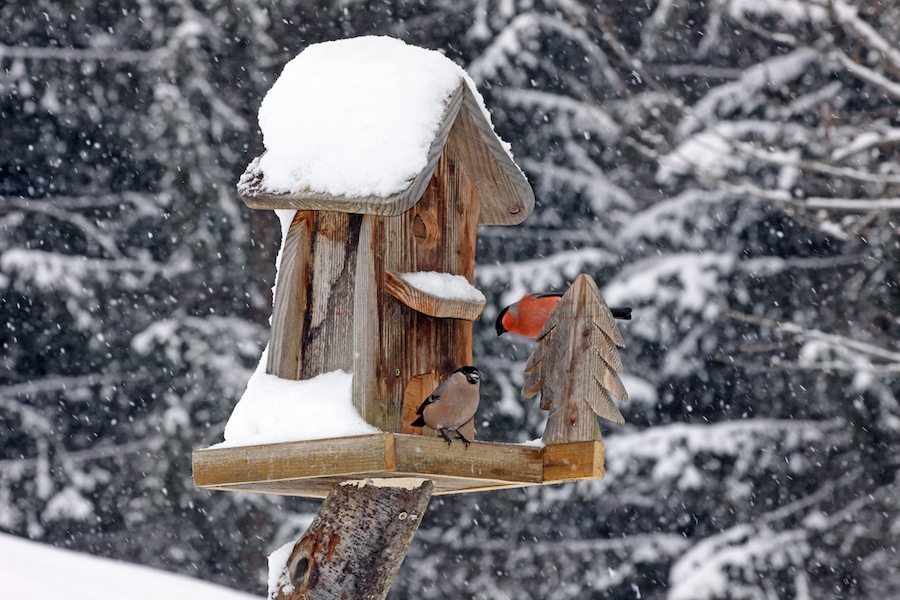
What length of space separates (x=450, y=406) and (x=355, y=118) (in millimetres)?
Answer: 895

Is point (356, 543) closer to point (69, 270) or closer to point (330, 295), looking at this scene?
point (330, 295)

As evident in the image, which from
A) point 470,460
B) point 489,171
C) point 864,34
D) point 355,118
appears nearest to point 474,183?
point 489,171

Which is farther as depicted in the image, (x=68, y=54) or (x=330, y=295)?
(x=68, y=54)

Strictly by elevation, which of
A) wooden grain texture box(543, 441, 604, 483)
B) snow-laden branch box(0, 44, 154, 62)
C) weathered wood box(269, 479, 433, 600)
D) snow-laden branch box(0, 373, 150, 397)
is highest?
wooden grain texture box(543, 441, 604, 483)

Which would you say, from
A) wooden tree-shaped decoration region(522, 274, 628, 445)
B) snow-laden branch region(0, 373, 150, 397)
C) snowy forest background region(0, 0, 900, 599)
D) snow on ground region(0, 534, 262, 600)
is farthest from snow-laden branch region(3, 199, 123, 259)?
wooden tree-shaped decoration region(522, 274, 628, 445)

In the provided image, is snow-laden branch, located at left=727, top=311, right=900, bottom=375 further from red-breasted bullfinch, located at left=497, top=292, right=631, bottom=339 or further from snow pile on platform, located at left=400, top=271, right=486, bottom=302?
snow pile on platform, located at left=400, top=271, right=486, bottom=302

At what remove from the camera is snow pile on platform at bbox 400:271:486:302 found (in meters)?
3.61

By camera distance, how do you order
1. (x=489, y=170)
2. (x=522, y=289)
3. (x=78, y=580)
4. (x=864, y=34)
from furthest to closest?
1. (x=522, y=289)
2. (x=864, y=34)
3. (x=78, y=580)
4. (x=489, y=170)

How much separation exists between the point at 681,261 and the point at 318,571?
802 cm

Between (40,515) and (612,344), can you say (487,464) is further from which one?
(40,515)

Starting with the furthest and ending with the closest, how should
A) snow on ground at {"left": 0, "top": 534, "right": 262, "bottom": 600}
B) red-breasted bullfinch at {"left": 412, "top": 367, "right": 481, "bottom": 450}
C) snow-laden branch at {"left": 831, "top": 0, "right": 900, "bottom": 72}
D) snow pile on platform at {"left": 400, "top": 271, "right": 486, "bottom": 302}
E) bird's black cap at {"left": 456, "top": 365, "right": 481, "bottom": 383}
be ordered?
snow-laden branch at {"left": 831, "top": 0, "right": 900, "bottom": 72}
snow on ground at {"left": 0, "top": 534, "right": 262, "bottom": 600}
snow pile on platform at {"left": 400, "top": 271, "right": 486, "bottom": 302}
bird's black cap at {"left": 456, "top": 365, "right": 481, "bottom": 383}
red-breasted bullfinch at {"left": 412, "top": 367, "right": 481, "bottom": 450}

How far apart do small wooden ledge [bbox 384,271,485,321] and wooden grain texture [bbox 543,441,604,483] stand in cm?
50

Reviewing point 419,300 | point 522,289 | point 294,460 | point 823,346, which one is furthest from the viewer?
point 522,289

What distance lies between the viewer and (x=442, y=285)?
3701 mm
